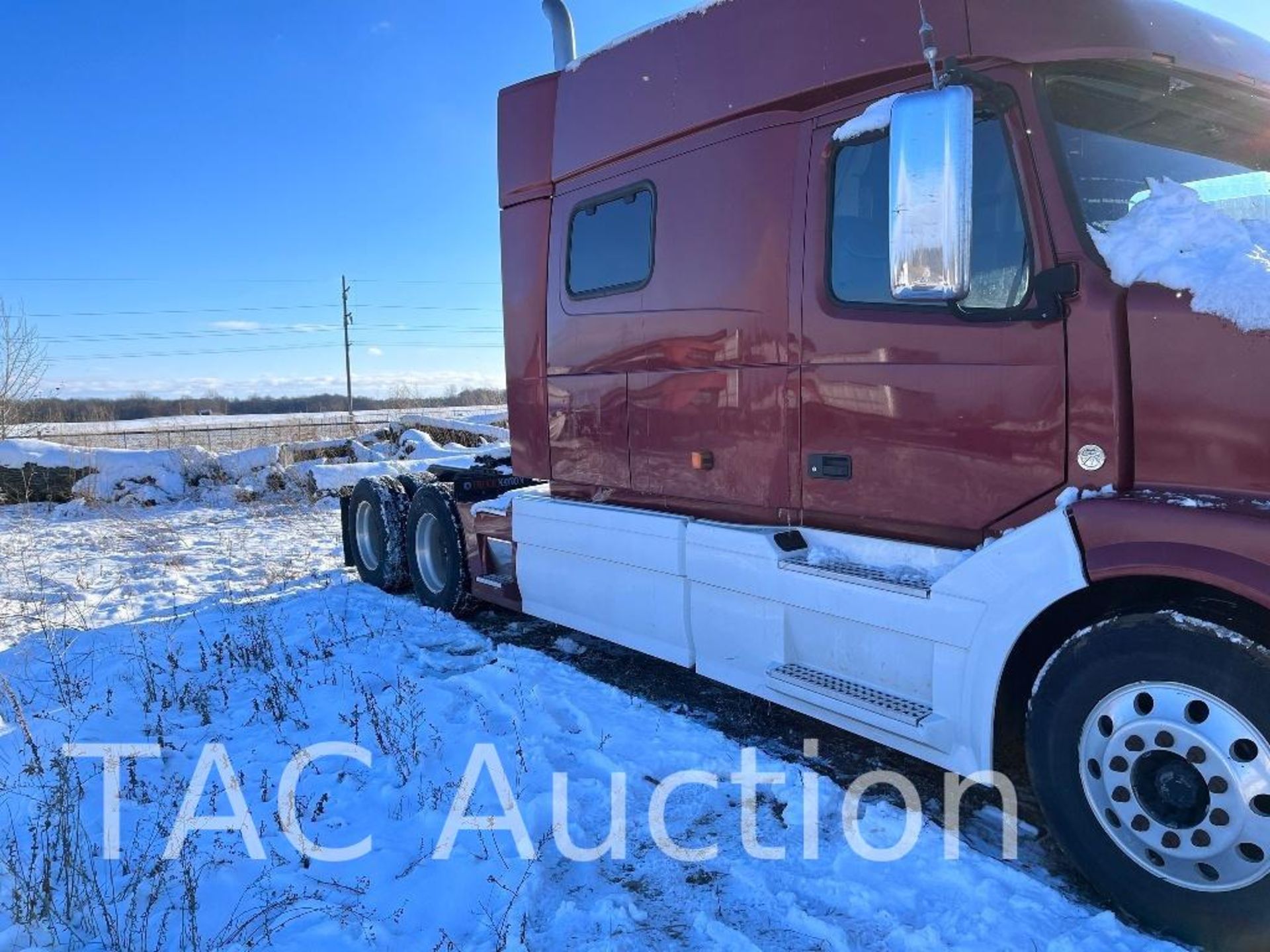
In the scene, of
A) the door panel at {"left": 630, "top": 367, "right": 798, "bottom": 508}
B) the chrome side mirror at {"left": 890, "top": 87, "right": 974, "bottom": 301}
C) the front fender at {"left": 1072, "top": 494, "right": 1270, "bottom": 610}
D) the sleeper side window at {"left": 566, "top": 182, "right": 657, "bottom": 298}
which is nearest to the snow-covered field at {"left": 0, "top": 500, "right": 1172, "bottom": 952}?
the front fender at {"left": 1072, "top": 494, "right": 1270, "bottom": 610}

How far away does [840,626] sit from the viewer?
11.3 ft

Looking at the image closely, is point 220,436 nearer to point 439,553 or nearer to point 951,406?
point 439,553

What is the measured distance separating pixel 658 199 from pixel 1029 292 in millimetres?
2130

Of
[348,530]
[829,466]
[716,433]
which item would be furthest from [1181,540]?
[348,530]

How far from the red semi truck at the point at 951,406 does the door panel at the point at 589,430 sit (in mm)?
28

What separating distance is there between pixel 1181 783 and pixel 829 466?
169cm

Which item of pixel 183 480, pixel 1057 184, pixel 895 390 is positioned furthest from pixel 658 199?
pixel 183 480

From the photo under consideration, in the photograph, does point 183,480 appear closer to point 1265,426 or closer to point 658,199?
point 658,199

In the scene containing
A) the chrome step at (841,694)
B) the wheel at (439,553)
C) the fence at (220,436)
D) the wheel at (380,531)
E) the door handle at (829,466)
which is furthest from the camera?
the fence at (220,436)

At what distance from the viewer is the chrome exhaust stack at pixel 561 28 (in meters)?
5.39

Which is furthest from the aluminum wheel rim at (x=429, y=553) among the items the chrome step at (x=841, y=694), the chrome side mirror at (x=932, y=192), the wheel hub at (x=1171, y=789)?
the wheel hub at (x=1171, y=789)

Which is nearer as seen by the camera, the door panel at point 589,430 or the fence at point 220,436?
the door panel at point 589,430

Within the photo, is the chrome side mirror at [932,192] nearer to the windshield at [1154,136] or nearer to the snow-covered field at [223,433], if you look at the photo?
the windshield at [1154,136]

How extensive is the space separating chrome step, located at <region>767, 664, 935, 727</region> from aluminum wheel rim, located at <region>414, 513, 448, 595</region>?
3.98 meters
